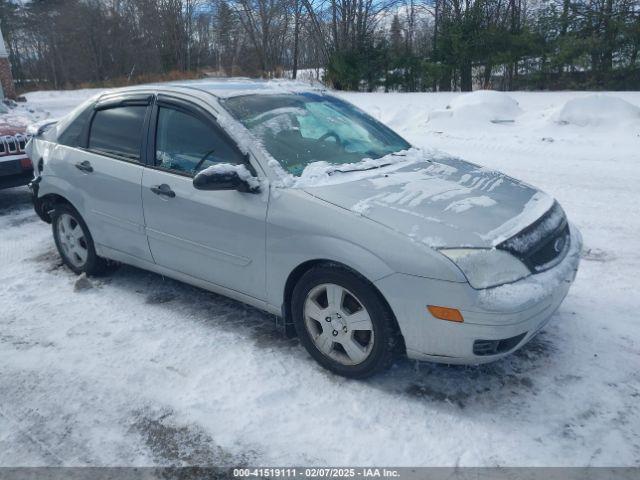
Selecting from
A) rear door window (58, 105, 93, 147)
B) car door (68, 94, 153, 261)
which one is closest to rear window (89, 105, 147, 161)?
car door (68, 94, 153, 261)

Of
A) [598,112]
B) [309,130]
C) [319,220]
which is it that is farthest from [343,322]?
[598,112]

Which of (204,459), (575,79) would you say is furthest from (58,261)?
(575,79)

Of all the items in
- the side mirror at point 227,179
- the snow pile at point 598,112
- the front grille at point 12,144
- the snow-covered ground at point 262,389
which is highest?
the snow pile at point 598,112

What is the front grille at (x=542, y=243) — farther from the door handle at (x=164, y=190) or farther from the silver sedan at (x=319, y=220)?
the door handle at (x=164, y=190)

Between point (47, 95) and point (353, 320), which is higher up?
point (47, 95)

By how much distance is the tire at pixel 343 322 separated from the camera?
2828 millimetres

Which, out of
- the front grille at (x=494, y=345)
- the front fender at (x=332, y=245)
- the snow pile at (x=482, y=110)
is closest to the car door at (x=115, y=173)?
the front fender at (x=332, y=245)

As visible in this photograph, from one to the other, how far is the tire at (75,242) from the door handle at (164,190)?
1.08m

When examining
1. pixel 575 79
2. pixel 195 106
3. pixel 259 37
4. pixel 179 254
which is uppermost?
pixel 259 37

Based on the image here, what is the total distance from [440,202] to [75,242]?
3.20 meters

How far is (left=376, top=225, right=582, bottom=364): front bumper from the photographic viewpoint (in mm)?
2596

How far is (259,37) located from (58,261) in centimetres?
2689

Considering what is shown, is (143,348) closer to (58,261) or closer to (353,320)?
(353,320)

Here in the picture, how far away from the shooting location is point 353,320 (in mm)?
2934
